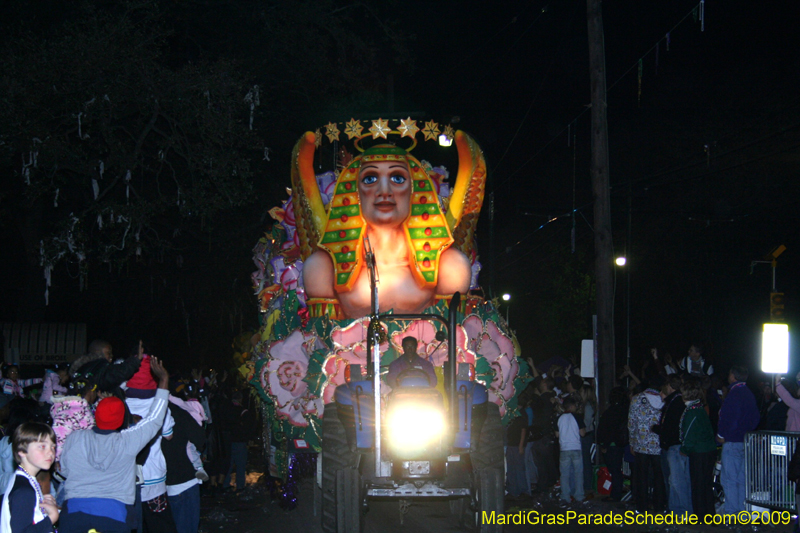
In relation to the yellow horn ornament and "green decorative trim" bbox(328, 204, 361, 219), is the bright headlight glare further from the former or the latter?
the yellow horn ornament

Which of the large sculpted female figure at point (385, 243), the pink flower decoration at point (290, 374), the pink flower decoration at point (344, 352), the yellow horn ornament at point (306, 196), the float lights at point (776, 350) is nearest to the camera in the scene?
the pink flower decoration at point (344, 352)

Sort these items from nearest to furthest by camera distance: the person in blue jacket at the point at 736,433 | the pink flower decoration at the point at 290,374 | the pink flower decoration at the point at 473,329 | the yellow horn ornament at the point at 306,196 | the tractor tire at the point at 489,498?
the tractor tire at the point at 489,498, the person in blue jacket at the point at 736,433, the pink flower decoration at the point at 290,374, the pink flower decoration at the point at 473,329, the yellow horn ornament at the point at 306,196

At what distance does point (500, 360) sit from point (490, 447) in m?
2.96

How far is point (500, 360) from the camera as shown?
11.3 meters

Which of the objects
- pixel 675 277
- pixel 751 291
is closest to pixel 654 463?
pixel 751 291

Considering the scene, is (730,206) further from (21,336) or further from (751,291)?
(21,336)

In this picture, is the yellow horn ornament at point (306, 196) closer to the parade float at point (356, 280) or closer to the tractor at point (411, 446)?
the parade float at point (356, 280)

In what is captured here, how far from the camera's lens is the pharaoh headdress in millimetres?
12266

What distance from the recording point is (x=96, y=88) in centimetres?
1385

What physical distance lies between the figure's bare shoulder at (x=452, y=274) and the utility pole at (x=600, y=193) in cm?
315

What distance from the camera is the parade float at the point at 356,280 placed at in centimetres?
1056

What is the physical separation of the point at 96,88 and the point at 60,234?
292 centimetres

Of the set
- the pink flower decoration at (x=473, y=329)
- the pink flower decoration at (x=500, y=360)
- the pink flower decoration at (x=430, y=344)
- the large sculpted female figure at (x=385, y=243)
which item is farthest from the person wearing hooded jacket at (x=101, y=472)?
the large sculpted female figure at (x=385, y=243)

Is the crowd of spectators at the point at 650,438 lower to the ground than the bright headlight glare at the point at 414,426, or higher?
lower
